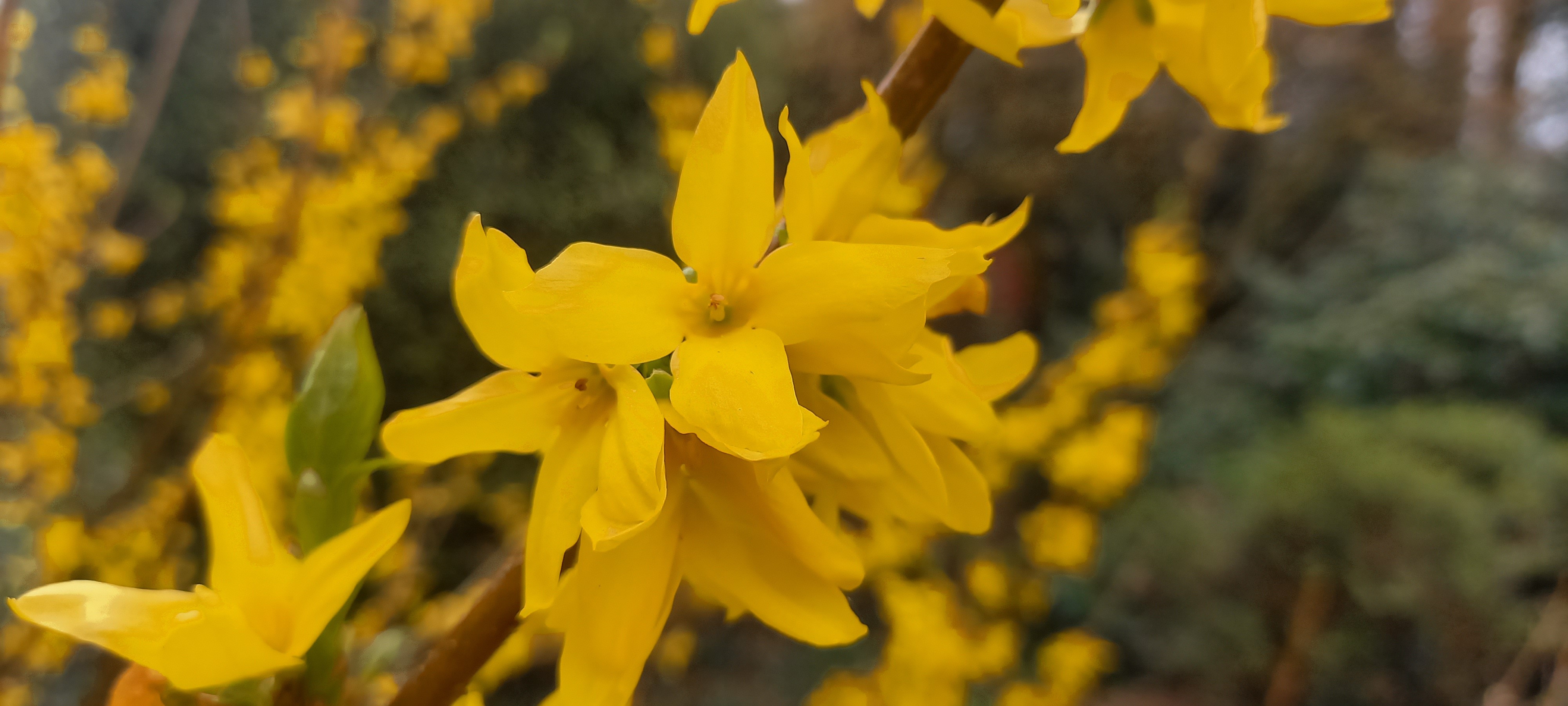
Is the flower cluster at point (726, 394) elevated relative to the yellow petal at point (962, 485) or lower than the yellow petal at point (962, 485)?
Answer: elevated

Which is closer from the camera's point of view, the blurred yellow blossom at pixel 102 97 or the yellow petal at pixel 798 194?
the yellow petal at pixel 798 194

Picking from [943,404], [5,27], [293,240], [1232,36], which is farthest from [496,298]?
[293,240]

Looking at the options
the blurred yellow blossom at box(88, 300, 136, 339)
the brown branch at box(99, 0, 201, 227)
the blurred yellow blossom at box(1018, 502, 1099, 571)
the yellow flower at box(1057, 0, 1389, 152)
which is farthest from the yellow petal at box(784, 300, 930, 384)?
the blurred yellow blossom at box(1018, 502, 1099, 571)

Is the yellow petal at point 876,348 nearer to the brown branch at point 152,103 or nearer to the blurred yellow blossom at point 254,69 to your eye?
the brown branch at point 152,103

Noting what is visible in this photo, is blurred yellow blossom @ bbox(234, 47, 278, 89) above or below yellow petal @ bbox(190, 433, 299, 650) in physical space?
below

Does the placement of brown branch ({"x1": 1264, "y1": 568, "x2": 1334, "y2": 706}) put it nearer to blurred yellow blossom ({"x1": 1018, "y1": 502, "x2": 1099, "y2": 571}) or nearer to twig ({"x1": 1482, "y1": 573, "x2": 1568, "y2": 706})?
twig ({"x1": 1482, "y1": 573, "x2": 1568, "y2": 706})

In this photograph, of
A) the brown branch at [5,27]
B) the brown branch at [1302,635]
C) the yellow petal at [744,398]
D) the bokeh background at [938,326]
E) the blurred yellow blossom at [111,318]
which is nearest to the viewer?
the yellow petal at [744,398]

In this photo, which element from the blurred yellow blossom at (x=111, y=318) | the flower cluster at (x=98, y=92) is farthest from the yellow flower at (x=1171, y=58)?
the blurred yellow blossom at (x=111, y=318)

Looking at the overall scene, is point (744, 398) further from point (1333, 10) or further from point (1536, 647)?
point (1536, 647)
